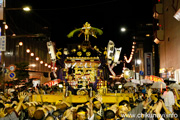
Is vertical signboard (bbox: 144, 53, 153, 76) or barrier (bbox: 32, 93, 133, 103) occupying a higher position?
vertical signboard (bbox: 144, 53, 153, 76)

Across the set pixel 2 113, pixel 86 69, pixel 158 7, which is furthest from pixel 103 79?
pixel 158 7

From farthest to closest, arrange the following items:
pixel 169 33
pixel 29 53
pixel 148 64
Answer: pixel 148 64 → pixel 29 53 → pixel 169 33

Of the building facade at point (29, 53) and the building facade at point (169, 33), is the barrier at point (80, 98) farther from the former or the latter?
the building facade at point (169, 33)

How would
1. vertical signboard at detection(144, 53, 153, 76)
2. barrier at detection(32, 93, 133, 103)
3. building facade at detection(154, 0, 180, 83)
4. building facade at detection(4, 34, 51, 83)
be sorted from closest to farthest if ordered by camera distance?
barrier at detection(32, 93, 133, 103), building facade at detection(154, 0, 180, 83), building facade at detection(4, 34, 51, 83), vertical signboard at detection(144, 53, 153, 76)

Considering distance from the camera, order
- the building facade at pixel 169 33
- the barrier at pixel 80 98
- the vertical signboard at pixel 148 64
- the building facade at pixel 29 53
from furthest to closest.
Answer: the vertical signboard at pixel 148 64
the building facade at pixel 29 53
the building facade at pixel 169 33
the barrier at pixel 80 98

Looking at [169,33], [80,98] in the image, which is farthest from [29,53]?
[80,98]

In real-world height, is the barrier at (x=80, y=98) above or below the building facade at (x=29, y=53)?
below

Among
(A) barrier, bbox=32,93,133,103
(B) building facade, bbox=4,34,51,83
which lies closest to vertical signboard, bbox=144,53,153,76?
(B) building facade, bbox=4,34,51,83

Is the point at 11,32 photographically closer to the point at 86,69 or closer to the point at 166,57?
the point at 86,69

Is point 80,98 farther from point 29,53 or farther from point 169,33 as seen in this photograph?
point 29,53

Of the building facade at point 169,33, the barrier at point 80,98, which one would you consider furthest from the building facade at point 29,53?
the building facade at point 169,33

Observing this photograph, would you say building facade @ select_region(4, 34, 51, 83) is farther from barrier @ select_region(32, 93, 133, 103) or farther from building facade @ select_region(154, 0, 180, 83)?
building facade @ select_region(154, 0, 180, 83)

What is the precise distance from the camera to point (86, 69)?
55.1 feet

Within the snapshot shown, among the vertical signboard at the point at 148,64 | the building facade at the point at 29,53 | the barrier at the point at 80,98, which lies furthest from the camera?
the vertical signboard at the point at 148,64
